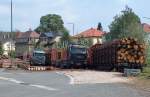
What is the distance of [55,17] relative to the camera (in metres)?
192

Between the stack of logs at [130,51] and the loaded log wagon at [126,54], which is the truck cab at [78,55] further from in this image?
the stack of logs at [130,51]

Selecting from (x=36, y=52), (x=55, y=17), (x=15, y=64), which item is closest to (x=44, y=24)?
(x=55, y=17)

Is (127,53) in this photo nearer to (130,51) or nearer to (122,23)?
(130,51)

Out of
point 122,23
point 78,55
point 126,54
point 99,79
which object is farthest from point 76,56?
point 122,23

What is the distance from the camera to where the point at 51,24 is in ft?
620

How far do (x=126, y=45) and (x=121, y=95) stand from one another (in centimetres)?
3011

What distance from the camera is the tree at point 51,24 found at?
189 metres

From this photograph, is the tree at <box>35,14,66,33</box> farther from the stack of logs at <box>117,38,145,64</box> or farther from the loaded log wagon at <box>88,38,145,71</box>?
the stack of logs at <box>117,38,145,64</box>

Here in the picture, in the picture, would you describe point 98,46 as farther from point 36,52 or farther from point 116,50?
point 36,52

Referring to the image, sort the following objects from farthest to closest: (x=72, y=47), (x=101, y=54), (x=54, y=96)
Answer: (x=72, y=47) < (x=101, y=54) < (x=54, y=96)

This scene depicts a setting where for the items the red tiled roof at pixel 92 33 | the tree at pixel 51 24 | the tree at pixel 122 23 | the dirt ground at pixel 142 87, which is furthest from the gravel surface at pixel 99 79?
the tree at pixel 51 24

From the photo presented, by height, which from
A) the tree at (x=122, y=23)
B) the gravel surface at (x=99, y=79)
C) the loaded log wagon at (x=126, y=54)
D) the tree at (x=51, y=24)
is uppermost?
the tree at (x=51, y=24)

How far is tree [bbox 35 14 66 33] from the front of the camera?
620ft

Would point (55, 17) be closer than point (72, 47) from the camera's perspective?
No
